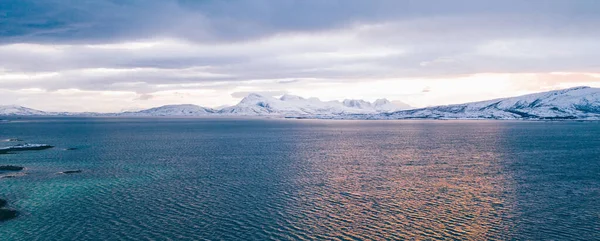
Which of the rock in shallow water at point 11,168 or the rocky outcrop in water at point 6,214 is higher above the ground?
the rock in shallow water at point 11,168

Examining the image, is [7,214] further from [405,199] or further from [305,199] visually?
[405,199]

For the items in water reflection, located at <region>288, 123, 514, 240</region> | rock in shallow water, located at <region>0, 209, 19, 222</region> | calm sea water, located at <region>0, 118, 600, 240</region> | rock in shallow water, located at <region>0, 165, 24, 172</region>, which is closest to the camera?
calm sea water, located at <region>0, 118, 600, 240</region>

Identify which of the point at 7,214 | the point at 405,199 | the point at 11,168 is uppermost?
the point at 11,168

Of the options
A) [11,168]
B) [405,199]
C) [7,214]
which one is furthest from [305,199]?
[11,168]

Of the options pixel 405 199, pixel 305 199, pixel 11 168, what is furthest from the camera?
pixel 11 168

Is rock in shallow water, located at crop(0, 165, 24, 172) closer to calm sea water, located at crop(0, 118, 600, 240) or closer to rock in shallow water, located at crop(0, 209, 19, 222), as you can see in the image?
calm sea water, located at crop(0, 118, 600, 240)

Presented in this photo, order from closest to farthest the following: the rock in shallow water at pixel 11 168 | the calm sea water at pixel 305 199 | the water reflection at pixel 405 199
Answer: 1. the calm sea water at pixel 305 199
2. the water reflection at pixel 405 199
3. the rock in shallow water at pixel 11 168

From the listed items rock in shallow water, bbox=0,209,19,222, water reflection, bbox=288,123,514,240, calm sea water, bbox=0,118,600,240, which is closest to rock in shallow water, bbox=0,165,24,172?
calm sea water, bbox=0,118,600,240

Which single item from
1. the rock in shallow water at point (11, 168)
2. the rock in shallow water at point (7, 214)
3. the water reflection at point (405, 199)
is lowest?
the water reflection at point (405, 199)

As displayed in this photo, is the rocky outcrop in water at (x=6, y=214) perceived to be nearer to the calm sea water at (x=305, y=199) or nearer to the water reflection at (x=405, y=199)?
the calm sea water at (x=305, y=199)

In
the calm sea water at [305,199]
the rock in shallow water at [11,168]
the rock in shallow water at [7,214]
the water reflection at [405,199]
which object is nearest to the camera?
→ the calm sea water at [305,199]

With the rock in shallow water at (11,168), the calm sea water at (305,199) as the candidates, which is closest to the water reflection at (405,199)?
the calm sea water at (305,199)
